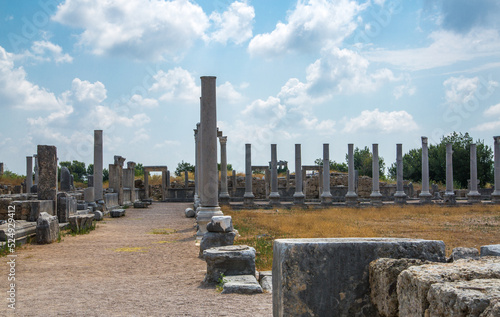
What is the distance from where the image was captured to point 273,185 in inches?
1292

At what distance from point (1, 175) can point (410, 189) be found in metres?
36.6

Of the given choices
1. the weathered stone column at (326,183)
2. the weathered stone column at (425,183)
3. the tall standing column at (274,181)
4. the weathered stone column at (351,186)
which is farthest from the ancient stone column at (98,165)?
the weathered stone column at (425,183)

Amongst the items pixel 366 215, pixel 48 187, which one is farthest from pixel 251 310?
pixel 366 215

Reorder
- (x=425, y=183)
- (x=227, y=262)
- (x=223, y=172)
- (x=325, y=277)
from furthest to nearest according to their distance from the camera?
(x=425, y=183) < (x=223, y=172) < (x=227, y=262) < (x=325, y=277)

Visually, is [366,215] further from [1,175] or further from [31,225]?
[1,175]

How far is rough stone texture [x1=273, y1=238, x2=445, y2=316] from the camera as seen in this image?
3.61 m

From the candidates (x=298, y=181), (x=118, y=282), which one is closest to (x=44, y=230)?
(x=118, y=282)

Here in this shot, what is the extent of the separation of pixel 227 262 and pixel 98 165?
17263mm

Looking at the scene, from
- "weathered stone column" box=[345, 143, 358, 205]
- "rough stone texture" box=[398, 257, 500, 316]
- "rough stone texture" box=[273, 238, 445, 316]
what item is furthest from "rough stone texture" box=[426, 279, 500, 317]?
"weathered stone column" box=[345, 143, 358, 205]

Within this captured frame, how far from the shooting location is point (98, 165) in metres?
23.0

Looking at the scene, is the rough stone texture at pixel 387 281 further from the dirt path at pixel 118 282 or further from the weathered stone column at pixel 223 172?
the weathered stone column at pixel 223 172

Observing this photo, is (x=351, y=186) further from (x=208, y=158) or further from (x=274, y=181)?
(x=208, y=158)

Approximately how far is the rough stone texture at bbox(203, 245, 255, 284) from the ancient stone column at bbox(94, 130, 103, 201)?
16.4m

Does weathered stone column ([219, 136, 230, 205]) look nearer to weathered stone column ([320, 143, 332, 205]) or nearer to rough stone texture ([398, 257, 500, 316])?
weathered stone column ([320, 143, 332, 205])
